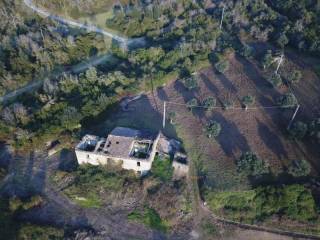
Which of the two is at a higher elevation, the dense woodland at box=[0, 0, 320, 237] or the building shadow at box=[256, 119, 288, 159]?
the dense woodland at box=[0, 0, 320, 237]

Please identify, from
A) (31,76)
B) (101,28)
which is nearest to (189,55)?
(101,28)

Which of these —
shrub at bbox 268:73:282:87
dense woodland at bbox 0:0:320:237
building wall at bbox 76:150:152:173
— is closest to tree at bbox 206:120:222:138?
dense woodland at bbox 0:0:320:237

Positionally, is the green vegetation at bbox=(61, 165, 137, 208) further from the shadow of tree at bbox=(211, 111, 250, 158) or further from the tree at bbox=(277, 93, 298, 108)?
the tree at bbox=(277, 93, 298, 108)

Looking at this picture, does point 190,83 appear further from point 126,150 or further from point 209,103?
point 126,150

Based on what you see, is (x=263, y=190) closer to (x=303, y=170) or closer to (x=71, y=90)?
(x=303, y=170)

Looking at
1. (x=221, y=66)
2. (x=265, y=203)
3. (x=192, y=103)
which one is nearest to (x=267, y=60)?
(x=221, y=66)

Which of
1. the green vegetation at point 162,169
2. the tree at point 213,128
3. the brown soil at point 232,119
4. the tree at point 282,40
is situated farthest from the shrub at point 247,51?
the green vegetation at point 162,169

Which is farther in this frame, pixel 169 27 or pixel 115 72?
pixel 169 27

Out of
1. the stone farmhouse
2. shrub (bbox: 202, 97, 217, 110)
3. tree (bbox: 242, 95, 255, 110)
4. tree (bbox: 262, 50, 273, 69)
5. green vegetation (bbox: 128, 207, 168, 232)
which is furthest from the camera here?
tree (bbox: 262, 50, 273, 69)
